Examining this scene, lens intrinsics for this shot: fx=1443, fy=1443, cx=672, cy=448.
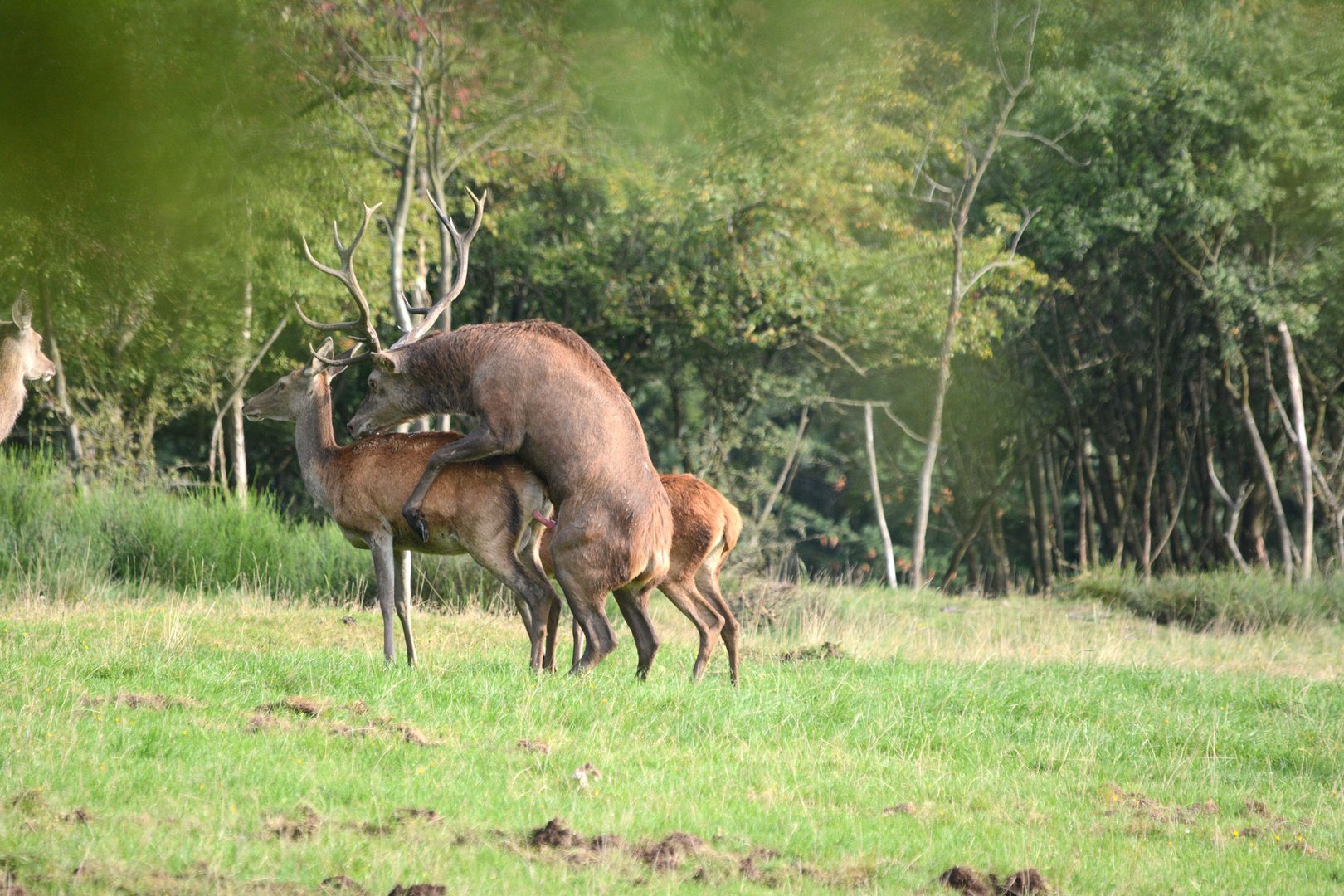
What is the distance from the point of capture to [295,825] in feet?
15.5

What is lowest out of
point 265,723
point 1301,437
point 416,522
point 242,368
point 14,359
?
point 265,723

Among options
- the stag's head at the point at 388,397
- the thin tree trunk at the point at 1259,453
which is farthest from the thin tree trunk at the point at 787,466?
the stag's head at the point at 388,397

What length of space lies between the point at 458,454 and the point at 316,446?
141 cm

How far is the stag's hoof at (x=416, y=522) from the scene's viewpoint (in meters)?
7.96

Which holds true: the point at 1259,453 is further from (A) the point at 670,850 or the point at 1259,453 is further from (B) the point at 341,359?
(A) the point at 670,850

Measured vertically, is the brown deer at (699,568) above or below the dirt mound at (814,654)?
above

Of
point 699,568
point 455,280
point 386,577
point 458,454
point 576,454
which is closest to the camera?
point 576,454

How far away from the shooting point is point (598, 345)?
24203 millimetres

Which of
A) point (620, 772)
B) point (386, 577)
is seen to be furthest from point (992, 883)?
point (386, 577)

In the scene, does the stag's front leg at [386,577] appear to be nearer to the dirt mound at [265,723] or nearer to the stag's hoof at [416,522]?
the stag's hoof at [416,522]

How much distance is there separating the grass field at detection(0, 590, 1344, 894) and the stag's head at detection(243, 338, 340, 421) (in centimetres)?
147

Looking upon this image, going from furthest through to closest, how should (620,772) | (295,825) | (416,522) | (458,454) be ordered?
1. (416,522)
2. (458,454)
3. (620,772)
4. (295,825)

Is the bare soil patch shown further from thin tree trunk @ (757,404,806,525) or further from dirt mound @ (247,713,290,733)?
thin tree trunk @ (757,404,806,525)

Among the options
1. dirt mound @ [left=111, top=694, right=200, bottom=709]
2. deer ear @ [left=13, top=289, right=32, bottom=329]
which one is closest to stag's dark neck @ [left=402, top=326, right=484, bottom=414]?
dirt mound @ [left=111, top=694, right=200, bottom=709]
